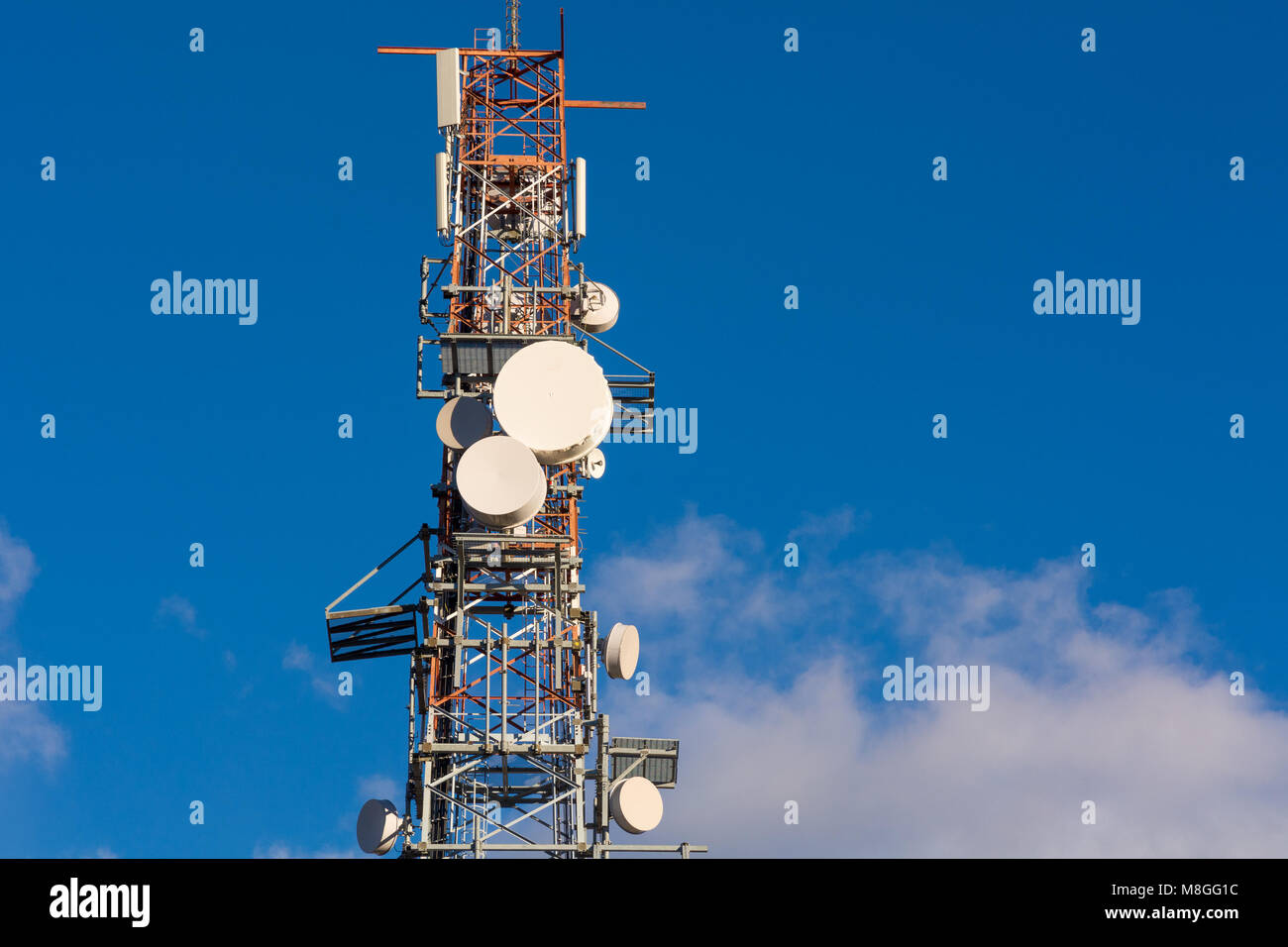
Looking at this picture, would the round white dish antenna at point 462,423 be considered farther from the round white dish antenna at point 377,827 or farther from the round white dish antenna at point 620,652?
the round white dish antenna at point 377,827

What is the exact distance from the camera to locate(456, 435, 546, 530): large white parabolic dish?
179 ft

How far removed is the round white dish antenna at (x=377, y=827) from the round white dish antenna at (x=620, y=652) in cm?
836

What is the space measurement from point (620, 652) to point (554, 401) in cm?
867

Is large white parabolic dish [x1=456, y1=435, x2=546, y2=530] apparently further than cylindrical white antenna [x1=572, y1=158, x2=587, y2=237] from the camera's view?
No

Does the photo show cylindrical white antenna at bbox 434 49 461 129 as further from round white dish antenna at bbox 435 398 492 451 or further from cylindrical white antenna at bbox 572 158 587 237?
round white dish antenna at bbox 435 398 492 451

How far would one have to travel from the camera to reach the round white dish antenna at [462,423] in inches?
2352

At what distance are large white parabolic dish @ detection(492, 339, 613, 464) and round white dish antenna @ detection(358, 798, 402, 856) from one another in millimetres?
11984

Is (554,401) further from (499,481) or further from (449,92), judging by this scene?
(449,92)

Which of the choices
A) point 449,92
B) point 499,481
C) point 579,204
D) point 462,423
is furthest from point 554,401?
point 449,92
